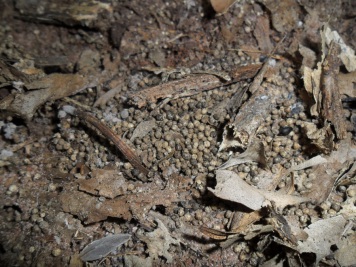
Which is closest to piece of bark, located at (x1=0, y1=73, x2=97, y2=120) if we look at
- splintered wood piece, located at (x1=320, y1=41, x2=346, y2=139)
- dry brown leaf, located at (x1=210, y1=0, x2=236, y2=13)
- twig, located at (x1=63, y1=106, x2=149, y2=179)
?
twig, located at (x1=63, y1=106, x2=149, y2=179)

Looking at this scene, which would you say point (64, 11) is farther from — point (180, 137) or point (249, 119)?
point (249, 119)

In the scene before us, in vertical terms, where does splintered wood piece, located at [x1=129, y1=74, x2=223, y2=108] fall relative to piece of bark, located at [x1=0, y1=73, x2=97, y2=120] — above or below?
A: above

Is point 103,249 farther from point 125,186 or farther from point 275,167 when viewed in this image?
point 275,167

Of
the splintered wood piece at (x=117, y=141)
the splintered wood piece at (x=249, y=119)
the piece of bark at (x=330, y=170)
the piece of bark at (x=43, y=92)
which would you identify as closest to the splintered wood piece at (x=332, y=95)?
the piece of bark at (x=330, y=170)

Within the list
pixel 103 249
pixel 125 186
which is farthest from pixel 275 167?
pixel 103 249

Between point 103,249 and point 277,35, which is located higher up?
point 277,35

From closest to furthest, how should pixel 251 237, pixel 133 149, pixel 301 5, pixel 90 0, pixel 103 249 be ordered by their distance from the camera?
pixel 251 237, pixel 103 249, pixel 133 149, pixel 301 5, pixel 90 0

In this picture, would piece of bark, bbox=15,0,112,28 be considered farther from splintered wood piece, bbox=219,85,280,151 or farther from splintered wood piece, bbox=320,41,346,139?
splintered wood piece, bbox=320,41,346,139

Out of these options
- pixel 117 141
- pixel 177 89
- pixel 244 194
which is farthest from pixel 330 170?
pixel 117 141
